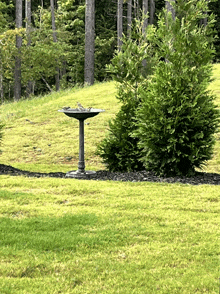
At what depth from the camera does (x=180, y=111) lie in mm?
7645

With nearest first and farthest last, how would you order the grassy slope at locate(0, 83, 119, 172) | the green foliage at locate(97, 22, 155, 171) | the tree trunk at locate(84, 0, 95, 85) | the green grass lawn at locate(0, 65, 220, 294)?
the green grass lawn at locate(0, 65, 220, 294)
the green foliage at locate(97, 22, 155, 171)
the grassy slope at locate(0, 83, 119, 172)
the tree trunk at locate(84, 0, 95, 85)

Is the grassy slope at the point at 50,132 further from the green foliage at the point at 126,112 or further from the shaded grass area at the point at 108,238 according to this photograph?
the shaded grass area at the point at 108,238

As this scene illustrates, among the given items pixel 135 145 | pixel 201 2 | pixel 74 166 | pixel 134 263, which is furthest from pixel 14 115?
pixel 134 263

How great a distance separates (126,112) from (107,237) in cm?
433

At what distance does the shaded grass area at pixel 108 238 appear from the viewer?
3.85 m

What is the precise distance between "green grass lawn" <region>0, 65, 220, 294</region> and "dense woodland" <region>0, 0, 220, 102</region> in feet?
41.7

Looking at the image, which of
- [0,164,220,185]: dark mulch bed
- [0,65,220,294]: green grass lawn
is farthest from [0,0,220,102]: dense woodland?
[0,65,220,294]: green grass lawn

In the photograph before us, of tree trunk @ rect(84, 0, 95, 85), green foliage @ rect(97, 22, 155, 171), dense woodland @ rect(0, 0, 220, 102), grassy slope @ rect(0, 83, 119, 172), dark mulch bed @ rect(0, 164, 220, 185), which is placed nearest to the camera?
dark mulch bed @ rect(0, 164, 220, 185)

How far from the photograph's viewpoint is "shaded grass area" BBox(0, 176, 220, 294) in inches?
152

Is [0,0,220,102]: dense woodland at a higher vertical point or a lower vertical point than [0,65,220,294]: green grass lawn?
higher

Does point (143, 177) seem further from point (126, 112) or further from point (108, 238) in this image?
point (108, 238)

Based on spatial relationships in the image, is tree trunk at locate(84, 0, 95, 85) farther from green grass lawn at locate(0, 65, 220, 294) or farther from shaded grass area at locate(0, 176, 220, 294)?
shaded grass area at locate(0, 176, 220, 294)

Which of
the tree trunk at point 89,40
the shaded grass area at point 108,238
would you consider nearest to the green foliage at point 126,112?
the shaded grass area at point 108,238

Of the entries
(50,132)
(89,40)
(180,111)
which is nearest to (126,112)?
(180,111)
